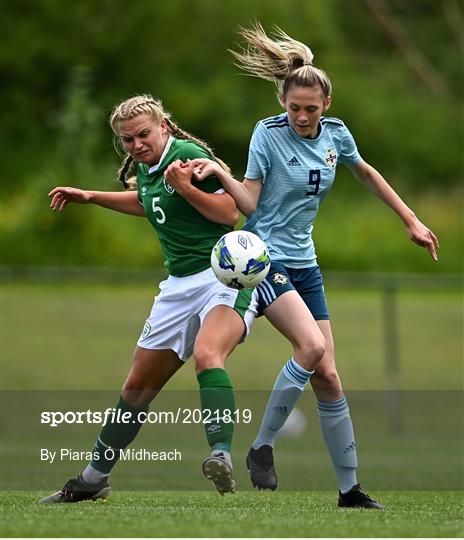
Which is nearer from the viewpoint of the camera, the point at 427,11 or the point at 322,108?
the point at 322,108

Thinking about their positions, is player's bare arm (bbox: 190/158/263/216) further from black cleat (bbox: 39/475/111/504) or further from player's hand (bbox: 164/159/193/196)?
black cleat (bbox: 39/475/111/504)

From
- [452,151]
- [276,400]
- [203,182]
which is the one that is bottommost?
[452,151]

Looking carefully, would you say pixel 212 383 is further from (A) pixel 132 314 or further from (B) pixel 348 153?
(A) pixel 132 314

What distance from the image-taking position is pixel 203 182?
6.09 meters

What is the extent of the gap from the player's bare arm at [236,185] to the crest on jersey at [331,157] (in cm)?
36

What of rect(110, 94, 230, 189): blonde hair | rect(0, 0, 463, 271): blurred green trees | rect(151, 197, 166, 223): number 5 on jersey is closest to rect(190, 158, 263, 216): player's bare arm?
rect(110, 94, 230, 189): blonde hair

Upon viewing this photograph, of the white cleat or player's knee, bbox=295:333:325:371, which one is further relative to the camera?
player's knee, bbox=295:333:325:371

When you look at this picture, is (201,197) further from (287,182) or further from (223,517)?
(223,517)

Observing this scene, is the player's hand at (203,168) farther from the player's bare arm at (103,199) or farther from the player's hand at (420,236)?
the player's hand at (420,236)

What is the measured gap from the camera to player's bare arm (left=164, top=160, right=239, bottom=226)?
19.4 feet

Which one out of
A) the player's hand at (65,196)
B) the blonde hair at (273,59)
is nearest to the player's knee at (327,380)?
the blonde hair at (273,59)

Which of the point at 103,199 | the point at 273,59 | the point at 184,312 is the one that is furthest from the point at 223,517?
the point at 273,59

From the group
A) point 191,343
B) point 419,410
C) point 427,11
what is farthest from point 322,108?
point 427,11

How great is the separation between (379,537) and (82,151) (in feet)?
48.0
